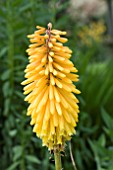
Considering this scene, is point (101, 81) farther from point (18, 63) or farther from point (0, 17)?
point (0, 17)

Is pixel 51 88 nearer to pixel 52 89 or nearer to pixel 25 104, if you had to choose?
pixel 52 89

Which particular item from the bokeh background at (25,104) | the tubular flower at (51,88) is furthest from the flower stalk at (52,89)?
the bokeh background at (25,104)

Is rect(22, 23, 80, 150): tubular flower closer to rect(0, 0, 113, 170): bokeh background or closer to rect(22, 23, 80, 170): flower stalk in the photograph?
rect(22, 23, 80, 170): flower stalk

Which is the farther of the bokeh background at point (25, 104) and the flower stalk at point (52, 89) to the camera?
the bokeh background at point (25, 104)

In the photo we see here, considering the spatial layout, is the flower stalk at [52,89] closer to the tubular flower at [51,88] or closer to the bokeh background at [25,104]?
the tubular flower at [51,88]

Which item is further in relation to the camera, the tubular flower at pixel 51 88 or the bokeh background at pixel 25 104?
the bokeh background at pixel 25 104

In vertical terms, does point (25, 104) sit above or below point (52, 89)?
above

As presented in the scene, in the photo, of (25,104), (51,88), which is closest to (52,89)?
(51,88)

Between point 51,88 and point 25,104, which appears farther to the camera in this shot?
point 25,104
